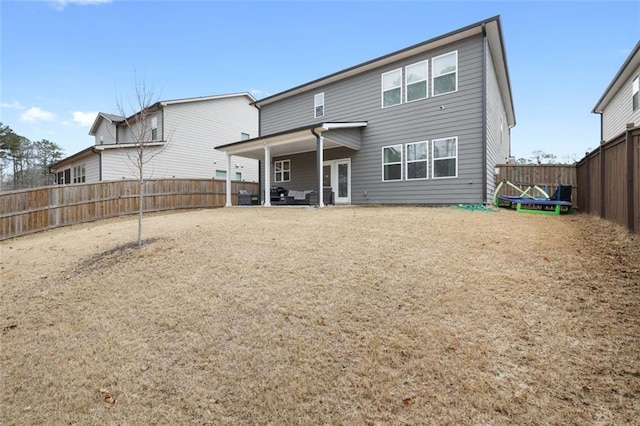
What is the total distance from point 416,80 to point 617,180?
788 cm

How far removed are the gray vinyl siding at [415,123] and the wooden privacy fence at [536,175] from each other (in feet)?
9.47

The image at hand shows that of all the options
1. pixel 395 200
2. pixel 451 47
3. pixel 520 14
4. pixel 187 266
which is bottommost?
pixel 187 266

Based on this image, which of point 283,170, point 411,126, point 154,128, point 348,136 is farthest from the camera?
point 154,128

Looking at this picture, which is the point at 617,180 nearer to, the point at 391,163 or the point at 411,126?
the point at 411,126

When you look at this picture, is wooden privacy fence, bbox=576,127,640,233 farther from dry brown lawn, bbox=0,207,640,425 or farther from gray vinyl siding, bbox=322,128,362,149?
gray vinyl siding, bbox=322,128,362,149

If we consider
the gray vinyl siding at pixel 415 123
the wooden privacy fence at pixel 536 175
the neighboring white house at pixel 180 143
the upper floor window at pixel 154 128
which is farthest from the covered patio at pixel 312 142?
the upper floor window at pixel 154 128

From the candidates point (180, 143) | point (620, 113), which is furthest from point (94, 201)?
point (620, 113)

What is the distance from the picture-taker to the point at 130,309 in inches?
170

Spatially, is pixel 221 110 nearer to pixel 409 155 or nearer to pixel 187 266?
pixel 409 155

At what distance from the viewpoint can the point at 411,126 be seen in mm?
12516

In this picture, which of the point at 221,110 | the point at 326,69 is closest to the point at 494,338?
the point at 326,69

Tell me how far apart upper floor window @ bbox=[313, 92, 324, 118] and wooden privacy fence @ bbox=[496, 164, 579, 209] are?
8.21 metres

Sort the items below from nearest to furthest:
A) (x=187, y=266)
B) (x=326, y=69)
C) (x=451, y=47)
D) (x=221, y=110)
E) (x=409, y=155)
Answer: (x=187, y=266), (x=451, y=47), (x=409, y=155), (x=326, y=69), (x=221, y=110)

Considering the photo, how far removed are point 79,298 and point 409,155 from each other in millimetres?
11101
